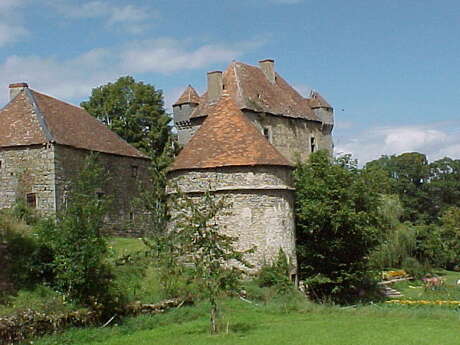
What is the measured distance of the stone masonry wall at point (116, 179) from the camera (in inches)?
1160

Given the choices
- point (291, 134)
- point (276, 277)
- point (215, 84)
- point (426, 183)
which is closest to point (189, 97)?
point (215, 84)

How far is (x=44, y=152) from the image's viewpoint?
1138 inches

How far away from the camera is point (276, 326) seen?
816 inches

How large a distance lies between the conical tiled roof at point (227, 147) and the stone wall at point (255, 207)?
37 centimetres

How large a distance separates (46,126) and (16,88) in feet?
12.7

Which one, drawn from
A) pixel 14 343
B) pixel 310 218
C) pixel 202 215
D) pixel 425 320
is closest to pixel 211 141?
pixel 310 218

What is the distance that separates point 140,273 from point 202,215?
5593 millimetres

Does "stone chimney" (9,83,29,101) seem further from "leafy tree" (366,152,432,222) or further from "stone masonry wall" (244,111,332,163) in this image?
"leafy tree" (366,152,432,222)

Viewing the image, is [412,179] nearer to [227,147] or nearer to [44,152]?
[227,147]

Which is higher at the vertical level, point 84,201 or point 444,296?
point 84,201

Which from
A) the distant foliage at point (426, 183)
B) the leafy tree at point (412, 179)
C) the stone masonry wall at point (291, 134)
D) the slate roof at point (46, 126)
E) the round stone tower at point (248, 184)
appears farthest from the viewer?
the distant foliage at point (426, 183)

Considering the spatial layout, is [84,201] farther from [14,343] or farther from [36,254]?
[14,343]

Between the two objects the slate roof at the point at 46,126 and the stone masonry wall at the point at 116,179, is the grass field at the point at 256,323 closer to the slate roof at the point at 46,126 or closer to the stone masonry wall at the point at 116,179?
the stone masonry wall at the point at 116,179

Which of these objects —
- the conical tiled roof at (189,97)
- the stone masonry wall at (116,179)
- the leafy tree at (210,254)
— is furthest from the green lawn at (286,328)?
the conical tiled roof at (189,97)
